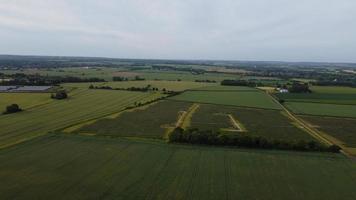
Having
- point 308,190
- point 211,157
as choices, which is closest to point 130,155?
point 211,157

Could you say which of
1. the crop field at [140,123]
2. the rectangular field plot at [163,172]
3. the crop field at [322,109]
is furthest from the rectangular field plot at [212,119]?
the crop field at [322,109]

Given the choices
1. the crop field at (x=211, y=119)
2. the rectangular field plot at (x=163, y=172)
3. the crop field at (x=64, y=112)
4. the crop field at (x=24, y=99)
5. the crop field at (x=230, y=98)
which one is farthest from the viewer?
the crop field at (x=230, y=98)

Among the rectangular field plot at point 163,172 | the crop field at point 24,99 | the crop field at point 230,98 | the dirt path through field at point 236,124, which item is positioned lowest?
the crop field at point 230,98

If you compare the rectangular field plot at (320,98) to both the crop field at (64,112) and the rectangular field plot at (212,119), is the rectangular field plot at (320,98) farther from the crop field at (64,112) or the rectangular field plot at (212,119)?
the crop field at (64,112)

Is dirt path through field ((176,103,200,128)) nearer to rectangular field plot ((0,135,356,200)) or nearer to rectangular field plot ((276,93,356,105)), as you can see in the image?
rectangular field plot ((0,135,356,200))

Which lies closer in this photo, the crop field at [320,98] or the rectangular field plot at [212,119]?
the rectangular field plot at [212,119]

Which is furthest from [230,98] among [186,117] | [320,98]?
[186,117]
